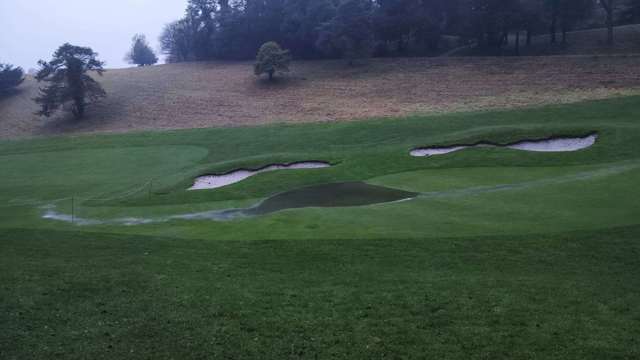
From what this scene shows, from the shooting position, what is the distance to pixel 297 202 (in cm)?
3028

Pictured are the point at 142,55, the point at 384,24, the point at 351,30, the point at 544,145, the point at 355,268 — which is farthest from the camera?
the point at 142,55

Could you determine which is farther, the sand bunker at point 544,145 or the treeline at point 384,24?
the treeline at point 384,24

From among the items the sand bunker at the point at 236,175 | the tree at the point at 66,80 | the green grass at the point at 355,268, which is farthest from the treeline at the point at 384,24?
the green grass at the point at 355,268

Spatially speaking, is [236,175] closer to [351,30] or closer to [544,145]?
[544,145]

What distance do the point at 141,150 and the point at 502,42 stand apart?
51.3m

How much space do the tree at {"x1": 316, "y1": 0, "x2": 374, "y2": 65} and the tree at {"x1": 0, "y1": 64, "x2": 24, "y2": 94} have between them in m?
44.4

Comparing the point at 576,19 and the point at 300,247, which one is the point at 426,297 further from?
the point at 576,19

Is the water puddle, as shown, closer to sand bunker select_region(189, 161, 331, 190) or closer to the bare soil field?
sand bunker select_region(189, 161, 331, 190)

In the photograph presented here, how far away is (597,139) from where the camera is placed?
37.6 m

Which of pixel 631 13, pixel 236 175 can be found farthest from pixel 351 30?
pixel 236 175

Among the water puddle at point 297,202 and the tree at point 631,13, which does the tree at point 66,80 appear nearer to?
the water puddle at point 297,202

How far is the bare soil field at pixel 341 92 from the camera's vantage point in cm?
5472

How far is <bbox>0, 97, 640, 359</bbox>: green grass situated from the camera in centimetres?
1328

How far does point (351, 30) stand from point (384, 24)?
7525 mm
